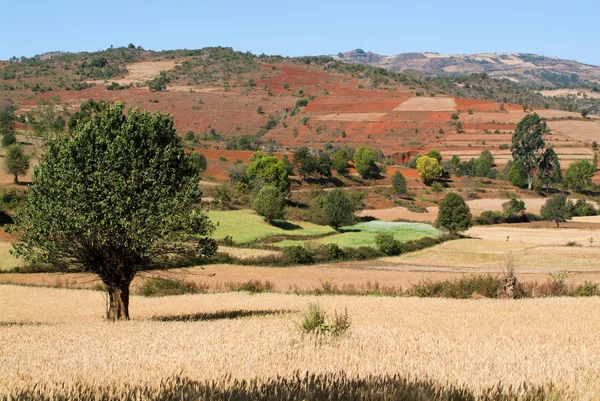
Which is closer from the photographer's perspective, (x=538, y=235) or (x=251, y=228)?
(x=251, y=228)

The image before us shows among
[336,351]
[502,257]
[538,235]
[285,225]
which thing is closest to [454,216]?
[538,235]

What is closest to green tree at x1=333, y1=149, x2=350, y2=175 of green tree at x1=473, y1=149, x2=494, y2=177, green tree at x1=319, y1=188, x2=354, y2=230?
green tree at x1=473, y1=149, x2=494, y2=177

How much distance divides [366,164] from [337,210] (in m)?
37.4

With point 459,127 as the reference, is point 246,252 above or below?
below

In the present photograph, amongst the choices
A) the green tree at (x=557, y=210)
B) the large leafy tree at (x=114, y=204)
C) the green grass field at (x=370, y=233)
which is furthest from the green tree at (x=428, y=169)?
the large leafy tree at (x=114, y=204)

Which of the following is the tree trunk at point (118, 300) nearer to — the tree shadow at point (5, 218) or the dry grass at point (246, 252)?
the dry grass at point (246, 252)

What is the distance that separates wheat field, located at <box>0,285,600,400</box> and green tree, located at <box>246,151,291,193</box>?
229 ft

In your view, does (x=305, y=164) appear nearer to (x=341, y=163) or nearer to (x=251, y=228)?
(x=341, y=163)

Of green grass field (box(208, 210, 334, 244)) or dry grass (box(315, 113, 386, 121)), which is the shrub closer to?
green grass field (box(208, 210, 334, 244))

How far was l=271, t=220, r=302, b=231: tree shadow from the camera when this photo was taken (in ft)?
266

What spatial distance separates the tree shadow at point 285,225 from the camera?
81.0m

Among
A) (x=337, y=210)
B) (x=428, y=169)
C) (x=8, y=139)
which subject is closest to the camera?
(x=337, y=210)

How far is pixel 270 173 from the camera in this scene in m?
95.9

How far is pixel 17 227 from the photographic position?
82.2 feet
